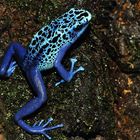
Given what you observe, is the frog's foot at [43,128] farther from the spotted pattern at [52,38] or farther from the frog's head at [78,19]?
the frog's head at [78,19]

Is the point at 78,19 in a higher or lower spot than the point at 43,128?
higher

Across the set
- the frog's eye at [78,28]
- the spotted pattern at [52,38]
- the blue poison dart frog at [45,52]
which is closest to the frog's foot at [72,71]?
the blue poison dart frog at [45,52]

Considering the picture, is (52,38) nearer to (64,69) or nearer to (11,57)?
(64,69)

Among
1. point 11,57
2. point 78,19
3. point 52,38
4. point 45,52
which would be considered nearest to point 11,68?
point 11,57

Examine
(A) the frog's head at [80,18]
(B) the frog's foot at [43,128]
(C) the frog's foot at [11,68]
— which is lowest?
(B) the frog's foot at [43,128]

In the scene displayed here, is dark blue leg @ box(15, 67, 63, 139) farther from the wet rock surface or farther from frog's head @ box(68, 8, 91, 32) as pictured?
frog's head @ box(68, 8, 91, 32)

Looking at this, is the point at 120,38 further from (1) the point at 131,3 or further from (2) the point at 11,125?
(2) the point at 11,125
